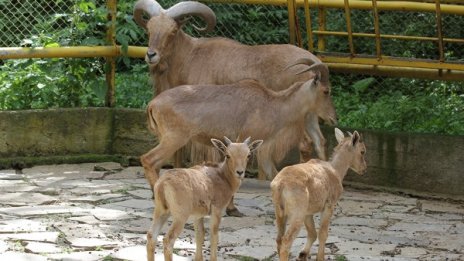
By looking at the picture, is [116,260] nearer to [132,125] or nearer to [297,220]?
[297,220]

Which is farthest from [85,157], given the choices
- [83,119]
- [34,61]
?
[34,61]

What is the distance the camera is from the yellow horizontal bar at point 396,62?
10633 mm

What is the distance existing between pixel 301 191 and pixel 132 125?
16.2ft

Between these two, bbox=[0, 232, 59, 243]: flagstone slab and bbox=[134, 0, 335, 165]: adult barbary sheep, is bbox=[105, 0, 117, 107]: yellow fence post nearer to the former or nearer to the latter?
bbox=[134, 0, 335, 165]: adult barbary sheep

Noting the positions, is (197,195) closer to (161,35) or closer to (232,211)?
(232,211)

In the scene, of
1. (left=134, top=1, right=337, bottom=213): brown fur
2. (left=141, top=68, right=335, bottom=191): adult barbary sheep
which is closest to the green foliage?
(left=134, top=1, right=337, bottom=213): brown fur

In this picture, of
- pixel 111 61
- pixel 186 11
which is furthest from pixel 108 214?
pixel 111 61

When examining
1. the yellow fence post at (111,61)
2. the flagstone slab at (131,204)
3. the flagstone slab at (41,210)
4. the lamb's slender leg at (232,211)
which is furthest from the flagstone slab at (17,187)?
the lamb's slender leg at (232,211)

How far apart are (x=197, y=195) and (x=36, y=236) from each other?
5.01 feet

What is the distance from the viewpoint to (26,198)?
973cm

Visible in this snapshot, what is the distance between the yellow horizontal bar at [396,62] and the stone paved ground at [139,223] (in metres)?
1.32

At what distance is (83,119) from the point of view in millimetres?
11766

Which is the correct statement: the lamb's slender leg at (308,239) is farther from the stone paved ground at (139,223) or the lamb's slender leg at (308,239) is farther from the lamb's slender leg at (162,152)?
the lamb's slender leg at (162,152)

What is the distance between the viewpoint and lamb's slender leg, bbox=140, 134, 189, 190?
937cm
